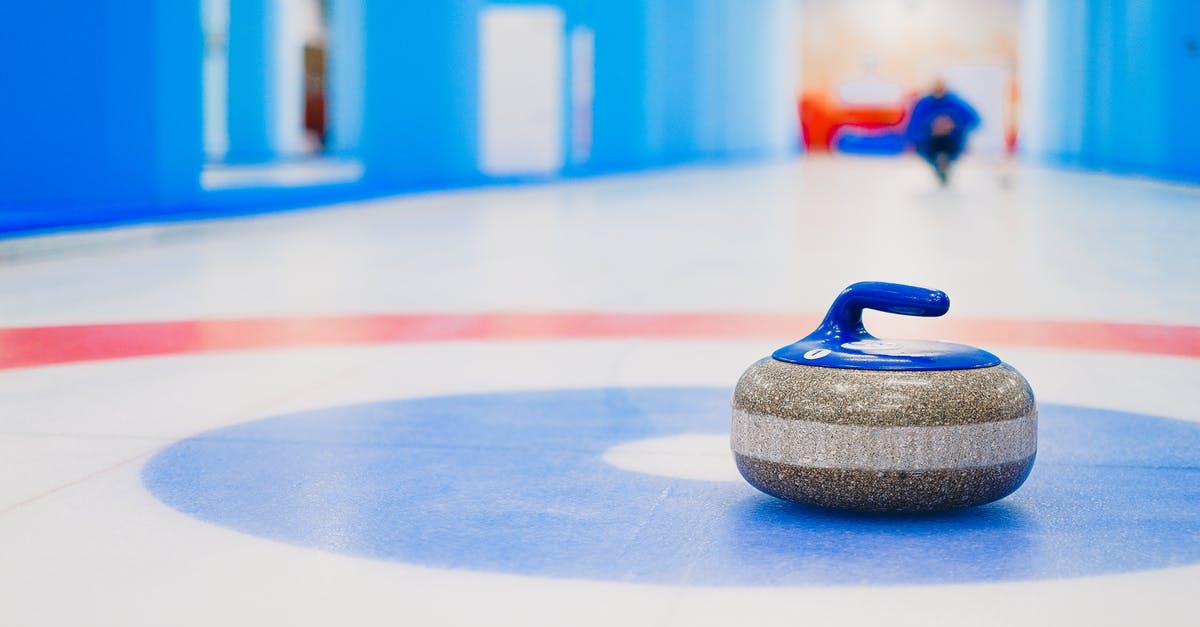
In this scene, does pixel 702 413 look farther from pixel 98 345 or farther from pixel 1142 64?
pixel 1142 64

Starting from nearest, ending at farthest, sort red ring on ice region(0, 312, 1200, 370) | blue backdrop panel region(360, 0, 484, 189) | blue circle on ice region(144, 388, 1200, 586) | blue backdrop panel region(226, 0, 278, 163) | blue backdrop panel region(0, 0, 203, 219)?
blue circle on ice region(144, 388, 1200, 586), red ring on ice region(0, 312, 1200, 370), blue backdrop panel region(0, 0, 203, 219), blue backdrop panel region(360, 0, 484, 189), blue backdrop panel region(226, 0, 278, 163)

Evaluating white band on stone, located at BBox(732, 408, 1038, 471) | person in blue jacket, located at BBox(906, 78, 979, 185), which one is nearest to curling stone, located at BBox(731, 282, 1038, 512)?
white band on stone, located at BBox(732, 408, 1038, 471)

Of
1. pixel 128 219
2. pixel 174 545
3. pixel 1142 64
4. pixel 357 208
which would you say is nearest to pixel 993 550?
pixel 174 545

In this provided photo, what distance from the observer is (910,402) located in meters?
3.23

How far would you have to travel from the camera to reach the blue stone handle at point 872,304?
11.2 ft

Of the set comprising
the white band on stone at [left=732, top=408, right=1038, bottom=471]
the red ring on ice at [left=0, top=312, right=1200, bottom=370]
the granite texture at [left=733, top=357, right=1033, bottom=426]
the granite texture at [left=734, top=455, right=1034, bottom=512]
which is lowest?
the red ring on ice at [left=0, top=312, right=1200, bottom=370]

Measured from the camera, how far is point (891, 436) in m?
3.23

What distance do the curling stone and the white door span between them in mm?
25029

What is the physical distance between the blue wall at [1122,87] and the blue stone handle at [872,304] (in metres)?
20.6

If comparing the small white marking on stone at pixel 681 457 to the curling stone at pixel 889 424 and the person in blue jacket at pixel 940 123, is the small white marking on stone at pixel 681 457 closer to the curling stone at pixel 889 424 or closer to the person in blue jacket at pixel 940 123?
the curling stone at pixel 889 424

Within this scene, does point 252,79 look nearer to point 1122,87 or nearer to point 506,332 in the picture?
point 1122,87

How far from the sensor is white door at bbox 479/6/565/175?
1117 inches

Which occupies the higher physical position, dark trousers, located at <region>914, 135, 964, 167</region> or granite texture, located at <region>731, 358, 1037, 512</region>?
granite texture, located at <region>731, 358, 1037, 512</region>

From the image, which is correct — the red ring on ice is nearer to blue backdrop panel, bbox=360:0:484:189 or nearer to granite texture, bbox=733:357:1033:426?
granite texture, bbox=733:357:1033:426
